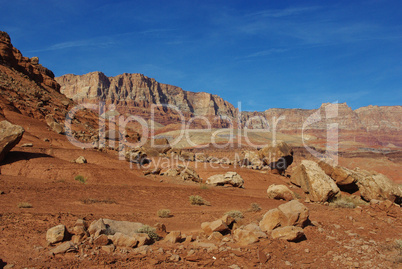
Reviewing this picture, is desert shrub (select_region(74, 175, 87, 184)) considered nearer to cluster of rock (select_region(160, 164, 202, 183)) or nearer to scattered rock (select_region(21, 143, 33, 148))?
cluster of rock (select_region(160, 164, 202, 183))

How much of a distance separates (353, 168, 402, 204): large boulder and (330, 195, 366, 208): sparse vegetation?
46 centimetres

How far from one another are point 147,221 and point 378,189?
993 centimetres

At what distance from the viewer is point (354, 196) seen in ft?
43.8

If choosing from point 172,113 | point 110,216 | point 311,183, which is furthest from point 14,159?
point 172,113

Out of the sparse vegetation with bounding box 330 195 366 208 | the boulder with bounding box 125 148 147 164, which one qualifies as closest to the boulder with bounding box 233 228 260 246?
the sparse vegetation with bounding box 330 195 366 208

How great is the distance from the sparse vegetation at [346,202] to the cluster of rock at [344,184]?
0.79 ft

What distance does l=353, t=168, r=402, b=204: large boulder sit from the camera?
12492 mm

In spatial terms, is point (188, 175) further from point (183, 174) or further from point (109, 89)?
point (109, 89)

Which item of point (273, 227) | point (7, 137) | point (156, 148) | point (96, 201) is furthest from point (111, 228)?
point (156, 148)

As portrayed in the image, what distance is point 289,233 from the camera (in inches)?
250

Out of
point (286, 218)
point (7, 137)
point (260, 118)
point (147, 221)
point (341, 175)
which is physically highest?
point (260, 118)

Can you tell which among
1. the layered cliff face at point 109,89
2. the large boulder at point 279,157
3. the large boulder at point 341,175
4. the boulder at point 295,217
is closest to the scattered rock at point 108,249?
the boulder at point 295,217

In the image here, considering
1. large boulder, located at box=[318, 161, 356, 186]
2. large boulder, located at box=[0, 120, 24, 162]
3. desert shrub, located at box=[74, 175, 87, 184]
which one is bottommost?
desert shrub, located at box=[74, 175, 87, 184]

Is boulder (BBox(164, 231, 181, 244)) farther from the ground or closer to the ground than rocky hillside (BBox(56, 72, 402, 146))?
closer to the ground
